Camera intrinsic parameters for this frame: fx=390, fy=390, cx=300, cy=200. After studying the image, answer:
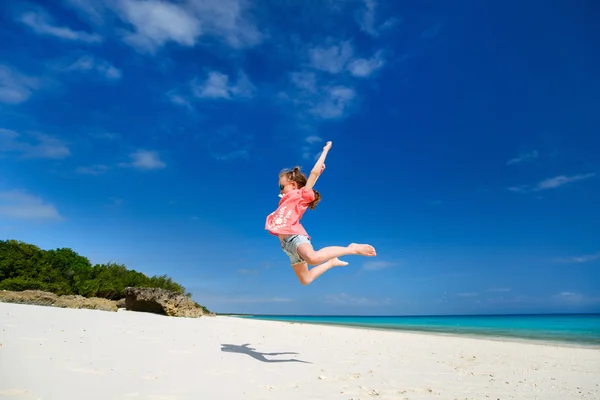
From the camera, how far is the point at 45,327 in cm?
608

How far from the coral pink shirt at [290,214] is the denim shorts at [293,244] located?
0.28 ft

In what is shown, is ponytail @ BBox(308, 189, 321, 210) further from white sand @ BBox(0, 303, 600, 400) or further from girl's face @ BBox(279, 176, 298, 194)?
white sand @ BBox(0, 303, 600, 400)

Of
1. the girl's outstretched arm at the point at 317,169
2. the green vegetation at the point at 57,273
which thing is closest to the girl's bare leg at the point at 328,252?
the girl's outstretched arm at the point at 317,169

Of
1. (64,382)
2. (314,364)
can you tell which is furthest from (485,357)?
(64,382)

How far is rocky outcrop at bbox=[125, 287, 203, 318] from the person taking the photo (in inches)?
516

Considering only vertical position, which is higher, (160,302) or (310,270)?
(310,270)

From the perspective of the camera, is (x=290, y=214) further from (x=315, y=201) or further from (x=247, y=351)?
(x=247, y=351)

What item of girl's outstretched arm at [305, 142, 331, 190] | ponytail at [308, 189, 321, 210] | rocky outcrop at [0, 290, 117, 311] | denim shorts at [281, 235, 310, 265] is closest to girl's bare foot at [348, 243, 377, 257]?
denim shorts at [281, 235, 310, 265]

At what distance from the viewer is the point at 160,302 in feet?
42.9

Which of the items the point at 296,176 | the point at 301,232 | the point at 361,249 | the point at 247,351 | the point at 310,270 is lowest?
the point at 247,351

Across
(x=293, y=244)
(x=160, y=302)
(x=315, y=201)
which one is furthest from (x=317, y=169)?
(x=160, y=302)

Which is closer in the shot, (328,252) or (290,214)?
(328,252)

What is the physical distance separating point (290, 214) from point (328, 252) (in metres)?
0.82

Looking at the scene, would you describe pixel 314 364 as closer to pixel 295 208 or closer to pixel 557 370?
pixel 295 208
